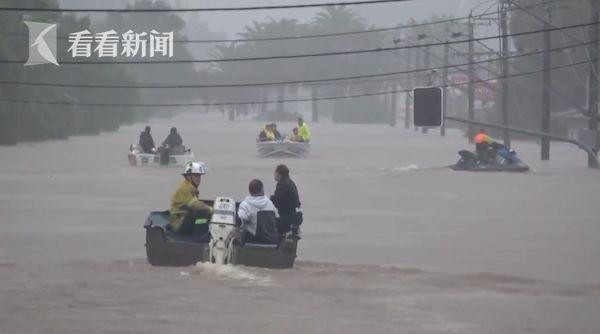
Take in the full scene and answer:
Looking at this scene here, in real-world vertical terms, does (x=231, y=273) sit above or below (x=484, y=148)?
below

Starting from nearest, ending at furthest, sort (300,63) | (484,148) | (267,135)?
(484,148) < (267,135) < (300,63)

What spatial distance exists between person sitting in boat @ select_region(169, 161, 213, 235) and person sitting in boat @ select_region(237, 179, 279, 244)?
1.59 feet

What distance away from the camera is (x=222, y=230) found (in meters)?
17.4

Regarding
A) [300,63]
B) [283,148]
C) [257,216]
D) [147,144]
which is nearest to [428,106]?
[147,144]

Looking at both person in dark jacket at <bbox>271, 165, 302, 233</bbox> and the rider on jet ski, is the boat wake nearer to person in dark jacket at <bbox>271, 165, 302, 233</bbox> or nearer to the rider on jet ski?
person in dark jacket at <bbox>271, 165, 302, 233</bbox>

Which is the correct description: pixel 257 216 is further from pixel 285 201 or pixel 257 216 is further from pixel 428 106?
pixel 428 106

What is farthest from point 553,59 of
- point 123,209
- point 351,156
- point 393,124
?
point 393,124

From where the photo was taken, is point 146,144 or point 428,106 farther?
point 146,144

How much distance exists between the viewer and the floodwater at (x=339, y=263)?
1448cm

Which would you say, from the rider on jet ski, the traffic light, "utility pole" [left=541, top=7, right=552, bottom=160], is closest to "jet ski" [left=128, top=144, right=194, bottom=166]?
the rider on jet ski

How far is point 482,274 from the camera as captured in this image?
19.0 m

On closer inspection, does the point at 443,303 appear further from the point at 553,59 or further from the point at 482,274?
the point at 553,59

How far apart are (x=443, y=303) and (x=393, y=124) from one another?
13269cm

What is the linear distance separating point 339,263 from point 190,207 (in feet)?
10.9
